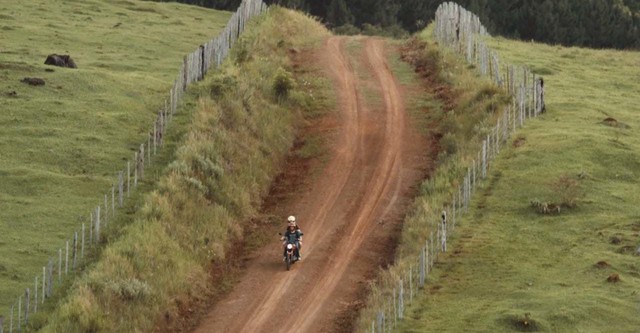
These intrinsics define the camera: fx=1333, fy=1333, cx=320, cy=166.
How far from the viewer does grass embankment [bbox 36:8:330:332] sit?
32.3 m

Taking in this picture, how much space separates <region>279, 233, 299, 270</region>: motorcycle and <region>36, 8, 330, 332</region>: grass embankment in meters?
2.05

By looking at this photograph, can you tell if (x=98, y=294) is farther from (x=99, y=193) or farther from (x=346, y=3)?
(x=346, y=3)

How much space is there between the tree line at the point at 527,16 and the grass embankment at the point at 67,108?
1886cm

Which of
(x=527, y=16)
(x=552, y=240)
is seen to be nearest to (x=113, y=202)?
(x=552, y=240)

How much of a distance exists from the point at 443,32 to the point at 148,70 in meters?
15.9

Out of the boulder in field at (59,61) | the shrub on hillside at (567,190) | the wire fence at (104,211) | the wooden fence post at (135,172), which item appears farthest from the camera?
the boulder in field at (59,61)

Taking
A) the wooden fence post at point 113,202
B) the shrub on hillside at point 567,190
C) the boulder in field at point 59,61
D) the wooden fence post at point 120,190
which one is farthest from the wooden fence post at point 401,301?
the boulder in field at point 59,61

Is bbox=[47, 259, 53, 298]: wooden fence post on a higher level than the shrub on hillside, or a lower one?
lower

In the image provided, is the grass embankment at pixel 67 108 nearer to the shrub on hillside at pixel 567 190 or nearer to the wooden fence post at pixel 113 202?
the wooden fence post at pixel 113 202

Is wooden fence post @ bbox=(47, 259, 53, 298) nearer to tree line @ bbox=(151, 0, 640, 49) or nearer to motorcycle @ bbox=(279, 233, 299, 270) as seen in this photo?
motorcycle @ bbox=(279, 233, 299, 270)

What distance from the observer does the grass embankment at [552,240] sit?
1208 inches

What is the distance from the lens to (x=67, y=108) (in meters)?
49.2

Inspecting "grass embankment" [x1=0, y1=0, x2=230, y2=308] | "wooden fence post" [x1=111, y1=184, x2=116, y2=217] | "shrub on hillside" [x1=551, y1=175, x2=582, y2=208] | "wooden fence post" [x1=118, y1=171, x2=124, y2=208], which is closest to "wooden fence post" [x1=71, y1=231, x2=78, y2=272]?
"grass embankment" [x1=0, y1=0, x2=230, y2=308]

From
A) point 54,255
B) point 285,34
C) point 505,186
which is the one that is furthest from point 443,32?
point 54,255
